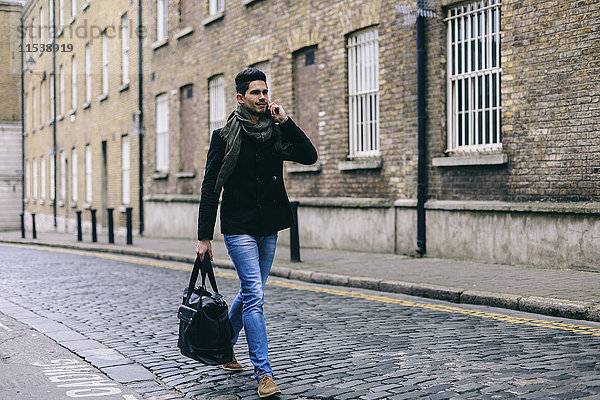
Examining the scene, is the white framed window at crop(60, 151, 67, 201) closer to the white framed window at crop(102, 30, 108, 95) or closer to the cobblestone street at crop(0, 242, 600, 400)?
the white framed window at crop(102, 30, 108, 95)

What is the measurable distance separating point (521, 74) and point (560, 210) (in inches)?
84.1

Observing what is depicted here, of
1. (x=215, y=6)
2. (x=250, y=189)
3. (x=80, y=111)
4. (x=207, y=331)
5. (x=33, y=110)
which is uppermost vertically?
(x=215, y=6)

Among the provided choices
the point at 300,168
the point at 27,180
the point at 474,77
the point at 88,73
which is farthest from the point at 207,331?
the point at 27,180

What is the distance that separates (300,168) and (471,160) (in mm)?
5258

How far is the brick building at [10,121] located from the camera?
46.1 meters

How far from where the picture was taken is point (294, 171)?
17156mm

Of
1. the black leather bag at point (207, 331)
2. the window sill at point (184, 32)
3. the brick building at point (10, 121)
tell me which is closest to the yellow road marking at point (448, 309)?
the black leather bag at point (207, 331)

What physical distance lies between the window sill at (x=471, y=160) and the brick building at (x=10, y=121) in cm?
3780

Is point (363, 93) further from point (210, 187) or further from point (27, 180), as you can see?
point (27, 180)

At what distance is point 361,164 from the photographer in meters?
14.9

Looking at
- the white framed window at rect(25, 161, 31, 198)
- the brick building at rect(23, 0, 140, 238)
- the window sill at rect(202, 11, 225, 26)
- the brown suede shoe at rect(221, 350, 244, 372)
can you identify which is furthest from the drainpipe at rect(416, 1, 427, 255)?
the white framed window at rect(25, 161, 31, 198)

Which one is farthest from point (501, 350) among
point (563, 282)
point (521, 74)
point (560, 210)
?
point (521, 74)

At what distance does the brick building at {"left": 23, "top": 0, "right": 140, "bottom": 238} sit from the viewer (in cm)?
2706

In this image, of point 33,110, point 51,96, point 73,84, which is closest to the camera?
point 73,84
